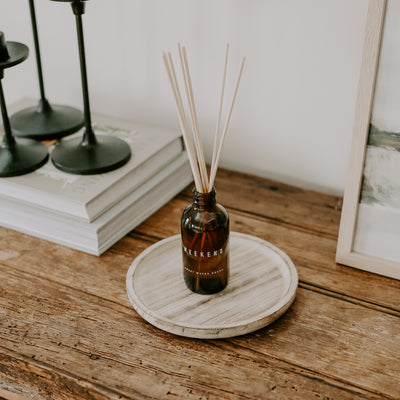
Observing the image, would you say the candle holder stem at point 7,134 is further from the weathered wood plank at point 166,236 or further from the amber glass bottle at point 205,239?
the amber glass bottle at point 205,239

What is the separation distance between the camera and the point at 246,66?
0.88 m

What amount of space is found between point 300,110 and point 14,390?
0.57 metres

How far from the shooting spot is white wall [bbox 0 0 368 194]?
811mm

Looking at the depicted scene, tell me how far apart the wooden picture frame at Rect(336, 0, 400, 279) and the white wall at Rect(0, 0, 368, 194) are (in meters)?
0.16

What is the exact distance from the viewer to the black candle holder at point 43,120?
0.91 meters

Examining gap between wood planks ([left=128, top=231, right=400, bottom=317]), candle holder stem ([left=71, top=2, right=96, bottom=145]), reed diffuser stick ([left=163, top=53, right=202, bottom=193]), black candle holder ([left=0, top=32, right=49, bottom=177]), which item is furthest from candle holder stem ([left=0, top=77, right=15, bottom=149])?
gap between wood planks ([left=128, top=231, right=400, bottom=317])

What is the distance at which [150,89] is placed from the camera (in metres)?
0.99

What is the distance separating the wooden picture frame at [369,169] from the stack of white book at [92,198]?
0.29 m

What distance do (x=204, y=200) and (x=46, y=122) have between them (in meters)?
0.42

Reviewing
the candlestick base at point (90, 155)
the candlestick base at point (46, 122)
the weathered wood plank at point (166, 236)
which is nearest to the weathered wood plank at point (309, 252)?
the weathered wood plank at point (166, 236)

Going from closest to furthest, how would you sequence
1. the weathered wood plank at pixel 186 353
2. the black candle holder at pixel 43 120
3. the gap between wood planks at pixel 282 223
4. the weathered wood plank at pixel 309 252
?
the weathered wood plank at pixel 186 353 < the weathered wood plank at pixel 309 252 < the gap between wood planks at pixel 282 223 < the black candle holder at pixel 43 120

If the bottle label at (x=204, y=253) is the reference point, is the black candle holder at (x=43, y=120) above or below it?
above

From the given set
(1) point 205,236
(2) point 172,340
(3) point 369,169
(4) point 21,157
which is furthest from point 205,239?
(4) point 21,157

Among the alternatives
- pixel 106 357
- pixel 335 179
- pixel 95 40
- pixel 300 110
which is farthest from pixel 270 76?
pixel 106 357
